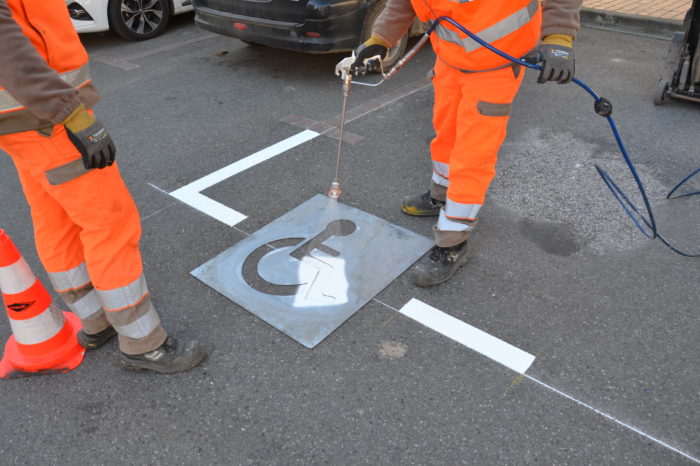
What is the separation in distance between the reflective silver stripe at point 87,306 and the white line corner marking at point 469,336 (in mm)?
1420

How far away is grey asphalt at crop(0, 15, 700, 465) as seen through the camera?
6.79 feet

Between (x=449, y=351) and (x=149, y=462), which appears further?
(x=449, y=351)

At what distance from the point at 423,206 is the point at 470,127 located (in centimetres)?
90

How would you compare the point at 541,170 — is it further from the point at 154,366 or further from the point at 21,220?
the point at 21,220

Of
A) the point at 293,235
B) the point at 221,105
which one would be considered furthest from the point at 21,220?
the point at 221,105

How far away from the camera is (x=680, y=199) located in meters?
3.49

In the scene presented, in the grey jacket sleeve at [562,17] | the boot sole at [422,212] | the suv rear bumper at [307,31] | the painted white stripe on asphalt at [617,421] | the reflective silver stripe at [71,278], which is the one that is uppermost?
the grey jacket sleeve at [562,17]

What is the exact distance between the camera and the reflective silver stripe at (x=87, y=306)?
2.35 metres

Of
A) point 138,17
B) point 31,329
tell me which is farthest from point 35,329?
point 138,17

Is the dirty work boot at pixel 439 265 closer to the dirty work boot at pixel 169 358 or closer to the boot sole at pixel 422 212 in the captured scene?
the boot sole at pixel 422 212

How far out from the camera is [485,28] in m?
2.29

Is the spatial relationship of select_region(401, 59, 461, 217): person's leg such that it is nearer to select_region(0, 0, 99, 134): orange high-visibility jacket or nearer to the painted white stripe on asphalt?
the painted white stripe on asphalt

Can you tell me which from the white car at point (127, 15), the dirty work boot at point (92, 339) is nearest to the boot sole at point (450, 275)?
the dirty work boot at point (92, 339)

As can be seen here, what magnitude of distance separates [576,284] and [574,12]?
1.35 meters
